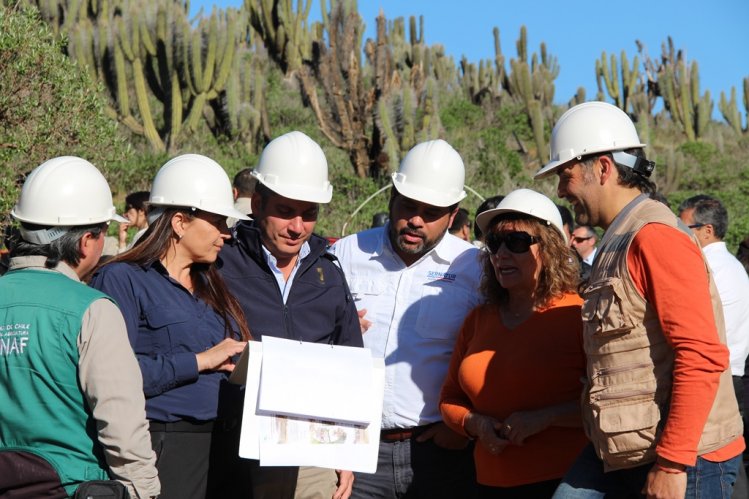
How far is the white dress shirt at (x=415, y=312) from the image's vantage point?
4.20m

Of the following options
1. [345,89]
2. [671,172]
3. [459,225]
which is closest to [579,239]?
[459,225]

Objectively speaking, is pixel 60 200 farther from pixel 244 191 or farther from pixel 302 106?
pixel 302 106

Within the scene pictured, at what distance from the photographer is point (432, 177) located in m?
4.34

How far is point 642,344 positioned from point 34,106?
19.3 ft

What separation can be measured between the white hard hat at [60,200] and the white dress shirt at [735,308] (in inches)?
162

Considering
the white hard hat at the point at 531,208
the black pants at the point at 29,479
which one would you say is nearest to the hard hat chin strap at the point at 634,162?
the white hard hat at the point at 531,208

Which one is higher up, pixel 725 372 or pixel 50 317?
pixel 50 317

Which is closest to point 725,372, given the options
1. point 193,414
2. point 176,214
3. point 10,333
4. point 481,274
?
point 481,274

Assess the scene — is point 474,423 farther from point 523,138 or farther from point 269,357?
point 523,138

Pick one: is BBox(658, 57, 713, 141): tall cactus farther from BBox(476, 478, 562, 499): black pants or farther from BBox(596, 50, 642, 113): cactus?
BBox(476, 478, 562, 499): black pants

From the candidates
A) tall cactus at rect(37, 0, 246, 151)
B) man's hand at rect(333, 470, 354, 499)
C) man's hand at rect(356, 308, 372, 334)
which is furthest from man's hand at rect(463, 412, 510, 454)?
tall cactus at rect(37, 0, 246, 151)

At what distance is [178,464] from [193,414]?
20 centimetres

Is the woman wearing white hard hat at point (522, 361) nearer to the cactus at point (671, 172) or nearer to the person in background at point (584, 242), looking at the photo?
the person in background at point (584, 242)

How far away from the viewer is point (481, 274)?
4.34 metres
